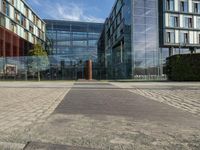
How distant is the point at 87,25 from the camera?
75625 millimetres

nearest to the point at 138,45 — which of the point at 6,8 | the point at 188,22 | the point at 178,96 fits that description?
the point at 188,22

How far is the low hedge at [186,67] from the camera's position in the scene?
104 ft

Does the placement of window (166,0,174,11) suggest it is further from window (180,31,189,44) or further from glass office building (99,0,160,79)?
window (180,31,189,44)

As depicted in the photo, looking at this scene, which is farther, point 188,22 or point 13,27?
point 13,27

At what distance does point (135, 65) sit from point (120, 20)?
12.1 m

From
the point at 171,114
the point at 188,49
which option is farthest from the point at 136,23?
the point at 171,114

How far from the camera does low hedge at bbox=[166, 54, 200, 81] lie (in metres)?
31.7

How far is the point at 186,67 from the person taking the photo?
32219 mm

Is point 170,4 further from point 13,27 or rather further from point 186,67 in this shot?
point 13,27

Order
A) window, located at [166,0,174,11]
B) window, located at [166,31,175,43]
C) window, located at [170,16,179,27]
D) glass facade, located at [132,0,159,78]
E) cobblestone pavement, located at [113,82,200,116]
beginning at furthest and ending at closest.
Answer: window, located at [170,16,179,27] < window, located at [166,0,174,11] < window, located at [166,31,175,43] < glass facade, located at [132,0,159,78] < cobblestone pavement, located at [113,82,200,116]

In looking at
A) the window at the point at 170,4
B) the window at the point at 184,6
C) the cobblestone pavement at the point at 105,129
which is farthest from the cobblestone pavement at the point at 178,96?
the window at the point at 184,6

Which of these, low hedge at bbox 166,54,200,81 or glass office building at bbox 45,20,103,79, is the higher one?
glass office building at bbox 45,20,103,79

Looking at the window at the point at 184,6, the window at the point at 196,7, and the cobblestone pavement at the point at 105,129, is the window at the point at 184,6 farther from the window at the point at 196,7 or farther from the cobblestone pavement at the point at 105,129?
the cobblestone pavement at the point at 105,129

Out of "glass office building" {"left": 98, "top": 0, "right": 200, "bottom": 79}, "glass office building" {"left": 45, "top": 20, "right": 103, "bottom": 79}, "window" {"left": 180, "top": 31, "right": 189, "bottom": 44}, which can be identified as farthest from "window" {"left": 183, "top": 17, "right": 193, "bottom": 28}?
"glass office building" {"left": 45, "top": 20, "right": 103, "bottom": 79}
